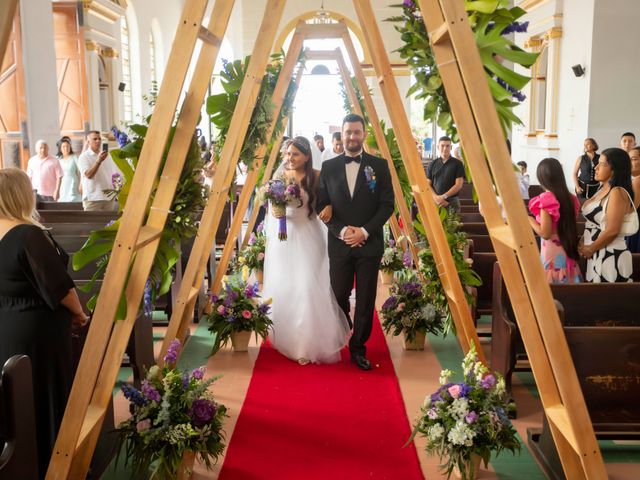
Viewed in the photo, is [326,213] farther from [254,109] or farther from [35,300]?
[35,300]

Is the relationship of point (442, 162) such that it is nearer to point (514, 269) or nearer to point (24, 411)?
point (514, 269)

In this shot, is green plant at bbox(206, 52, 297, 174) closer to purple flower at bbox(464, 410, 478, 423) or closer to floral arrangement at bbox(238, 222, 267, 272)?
floral arrangement at bbox(238, 222, 267, 272)

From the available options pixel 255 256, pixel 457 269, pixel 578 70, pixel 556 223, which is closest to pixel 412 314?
pixel 457 269

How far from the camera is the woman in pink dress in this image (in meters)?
5.36

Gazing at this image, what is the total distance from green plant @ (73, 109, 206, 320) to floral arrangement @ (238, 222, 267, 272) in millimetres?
4792

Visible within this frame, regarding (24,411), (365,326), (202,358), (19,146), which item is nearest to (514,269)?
(24,411)

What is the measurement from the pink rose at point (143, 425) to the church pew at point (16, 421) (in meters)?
1.14

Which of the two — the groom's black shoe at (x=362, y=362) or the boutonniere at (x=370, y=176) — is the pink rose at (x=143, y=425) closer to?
the groom's black shoe at (x=362, y=362)

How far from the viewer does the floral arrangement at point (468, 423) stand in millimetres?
3924

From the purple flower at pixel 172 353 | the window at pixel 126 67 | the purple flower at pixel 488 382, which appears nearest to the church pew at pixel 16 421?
the purple flower at pixel 172 353

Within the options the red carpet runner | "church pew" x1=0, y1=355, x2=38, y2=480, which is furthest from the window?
"church pew" x1=0, y1=355, x2=38, y2=480

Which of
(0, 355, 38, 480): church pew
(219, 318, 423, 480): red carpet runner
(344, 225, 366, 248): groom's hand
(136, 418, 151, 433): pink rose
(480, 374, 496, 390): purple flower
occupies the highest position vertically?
(344, 225, 366, 248): groom's hand

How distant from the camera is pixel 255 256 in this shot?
9695 mm

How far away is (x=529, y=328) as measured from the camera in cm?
331
